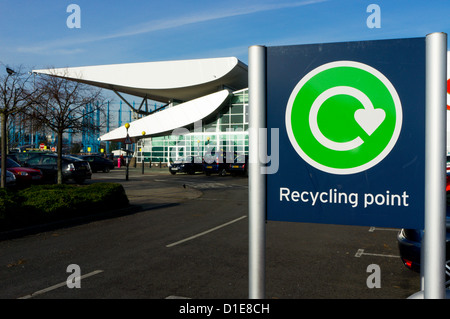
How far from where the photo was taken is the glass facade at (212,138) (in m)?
48.8

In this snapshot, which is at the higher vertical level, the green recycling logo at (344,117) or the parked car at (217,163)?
the green recycling logo at (344,117)

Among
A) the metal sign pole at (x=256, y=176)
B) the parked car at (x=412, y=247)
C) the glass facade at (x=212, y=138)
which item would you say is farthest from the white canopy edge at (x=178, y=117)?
the metal sign pole at (x=256, y=176)

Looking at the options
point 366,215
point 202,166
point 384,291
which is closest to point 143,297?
point 384,291

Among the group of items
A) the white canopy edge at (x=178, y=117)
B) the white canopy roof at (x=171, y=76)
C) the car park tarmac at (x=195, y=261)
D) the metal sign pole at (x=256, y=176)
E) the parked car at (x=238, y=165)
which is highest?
the white canopy roof at (x=171, y=76)

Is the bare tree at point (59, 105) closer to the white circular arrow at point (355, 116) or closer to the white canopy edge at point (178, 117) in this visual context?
the white circular arrow at point (355, 116)

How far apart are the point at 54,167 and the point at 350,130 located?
2182cm

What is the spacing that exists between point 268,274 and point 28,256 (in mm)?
4169

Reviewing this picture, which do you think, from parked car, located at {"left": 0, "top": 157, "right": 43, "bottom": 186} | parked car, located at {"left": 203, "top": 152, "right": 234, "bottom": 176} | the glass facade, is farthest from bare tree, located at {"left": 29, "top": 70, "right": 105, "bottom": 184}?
the glass facade

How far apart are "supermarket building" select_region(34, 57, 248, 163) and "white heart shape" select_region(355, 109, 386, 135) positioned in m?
45.1

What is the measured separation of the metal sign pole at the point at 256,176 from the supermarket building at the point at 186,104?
45011mm

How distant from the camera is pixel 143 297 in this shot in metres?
4.91

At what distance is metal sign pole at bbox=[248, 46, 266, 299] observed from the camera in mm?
2330

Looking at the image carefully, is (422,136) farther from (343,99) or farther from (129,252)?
(129,252)

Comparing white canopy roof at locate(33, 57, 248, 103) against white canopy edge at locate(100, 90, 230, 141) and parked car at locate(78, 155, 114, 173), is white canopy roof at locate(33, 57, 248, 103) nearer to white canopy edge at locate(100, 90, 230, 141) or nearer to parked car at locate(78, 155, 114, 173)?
white canopy edge at locate(100, 90, 230, 141)
